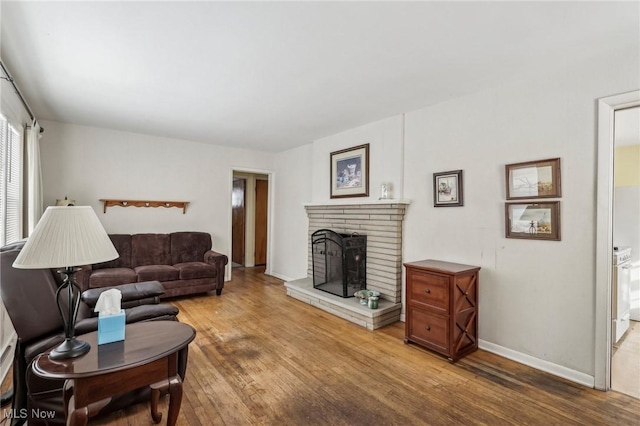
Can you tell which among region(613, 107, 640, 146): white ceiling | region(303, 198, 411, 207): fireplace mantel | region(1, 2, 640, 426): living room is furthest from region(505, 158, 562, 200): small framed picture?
region(303, 198, 411, 207): fireplace mantel

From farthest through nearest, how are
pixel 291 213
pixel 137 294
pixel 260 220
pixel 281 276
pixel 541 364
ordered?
1. pixel 260 220
2. pixel 281 276
3. pixel 291 213
4. pixel 137 294
5. pixel 541 364

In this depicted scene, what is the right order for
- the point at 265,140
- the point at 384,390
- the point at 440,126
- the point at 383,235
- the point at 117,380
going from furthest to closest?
the point at 265,140 < the point at 383,235 < the point at 440,126 < the point at 384,390 < the point at 117,380

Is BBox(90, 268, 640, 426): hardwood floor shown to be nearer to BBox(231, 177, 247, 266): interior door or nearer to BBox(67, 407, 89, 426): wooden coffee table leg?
BBox(67, 407, 89, 426): wooden coffee table leg

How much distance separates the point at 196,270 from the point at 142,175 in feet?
5.93

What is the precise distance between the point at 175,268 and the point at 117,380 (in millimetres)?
3228

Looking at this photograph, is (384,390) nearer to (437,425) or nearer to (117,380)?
(437,425)

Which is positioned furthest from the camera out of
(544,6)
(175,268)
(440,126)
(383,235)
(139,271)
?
(175,268)

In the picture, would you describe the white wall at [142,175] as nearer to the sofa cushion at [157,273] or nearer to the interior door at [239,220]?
the sofa cushion at [157,273]

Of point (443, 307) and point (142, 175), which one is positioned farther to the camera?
point (142, 175)

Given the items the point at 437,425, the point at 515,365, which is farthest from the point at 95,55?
the point at 515,365

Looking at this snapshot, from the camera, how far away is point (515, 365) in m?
2.59

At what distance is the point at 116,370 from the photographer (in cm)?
135

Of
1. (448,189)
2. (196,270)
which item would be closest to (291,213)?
(196,270)

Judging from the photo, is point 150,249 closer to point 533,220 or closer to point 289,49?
point 289,49
